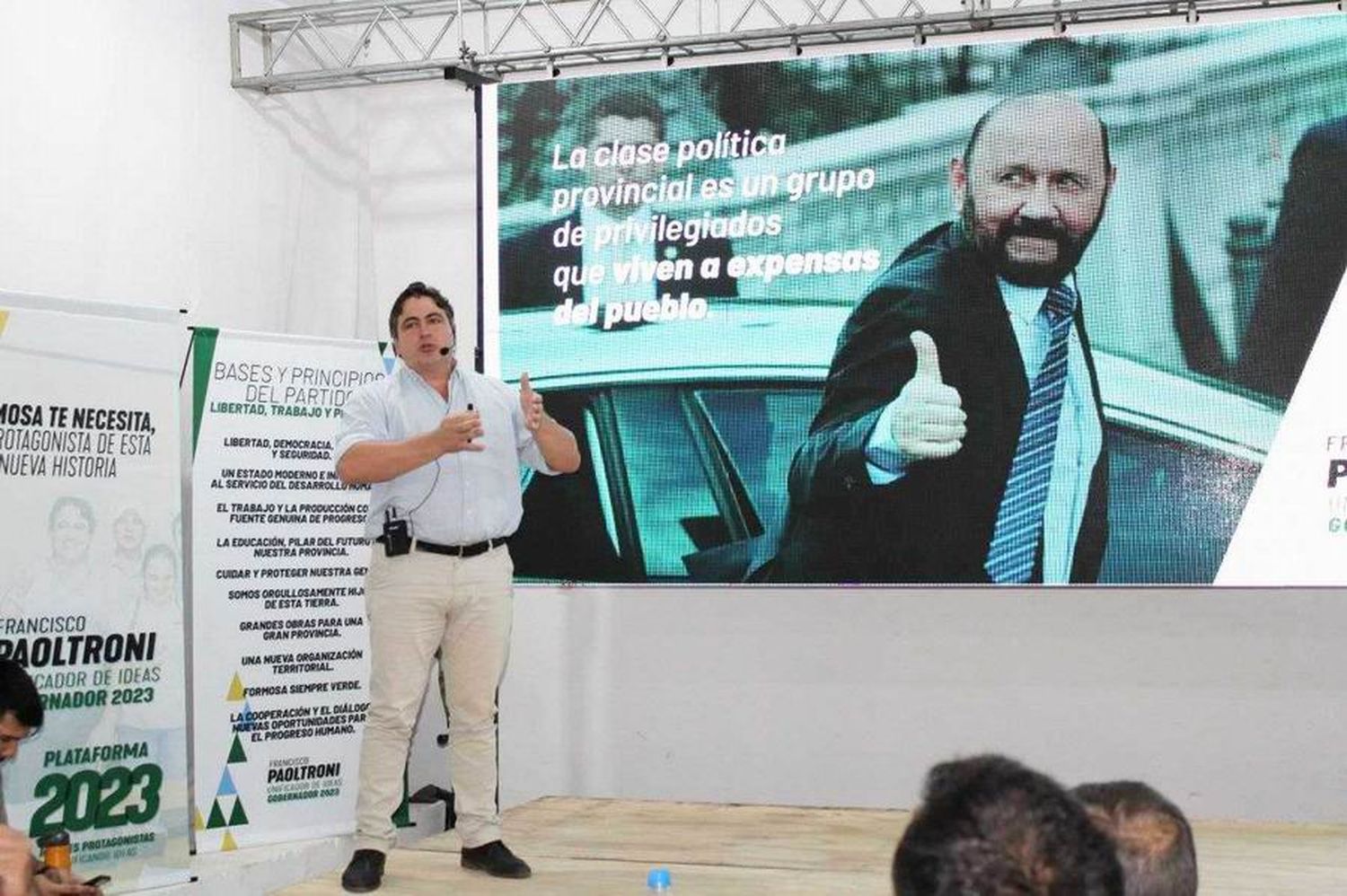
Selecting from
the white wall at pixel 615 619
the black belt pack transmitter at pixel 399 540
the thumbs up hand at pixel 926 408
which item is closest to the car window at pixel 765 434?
the thumbs up hand at pixel 926 408

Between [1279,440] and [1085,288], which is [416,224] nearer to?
[1085,288]

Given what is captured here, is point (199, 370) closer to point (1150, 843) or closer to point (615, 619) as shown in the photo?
point (615, 619)

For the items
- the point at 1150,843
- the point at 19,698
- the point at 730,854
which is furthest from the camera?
the point at 730,854

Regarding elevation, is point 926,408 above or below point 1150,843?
above

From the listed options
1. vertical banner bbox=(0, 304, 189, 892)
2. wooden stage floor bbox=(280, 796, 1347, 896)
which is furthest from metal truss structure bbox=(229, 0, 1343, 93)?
wooden stage floor bbox=(280, 796, 1347, 896)

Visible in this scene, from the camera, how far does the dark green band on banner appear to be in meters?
5.10

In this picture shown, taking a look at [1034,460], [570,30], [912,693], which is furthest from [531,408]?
[570,30]

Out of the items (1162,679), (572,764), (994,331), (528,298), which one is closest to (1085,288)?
(994,331)

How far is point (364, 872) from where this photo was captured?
4.23 meters

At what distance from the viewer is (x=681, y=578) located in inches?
211

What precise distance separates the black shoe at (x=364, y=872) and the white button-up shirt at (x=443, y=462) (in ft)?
2.70

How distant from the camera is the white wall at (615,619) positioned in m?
5.40

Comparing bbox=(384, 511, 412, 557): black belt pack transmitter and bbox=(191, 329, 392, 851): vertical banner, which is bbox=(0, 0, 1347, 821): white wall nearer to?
bbox=(191, 329, 392, 851): vertical banner

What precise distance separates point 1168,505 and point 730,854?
5.54 ft
